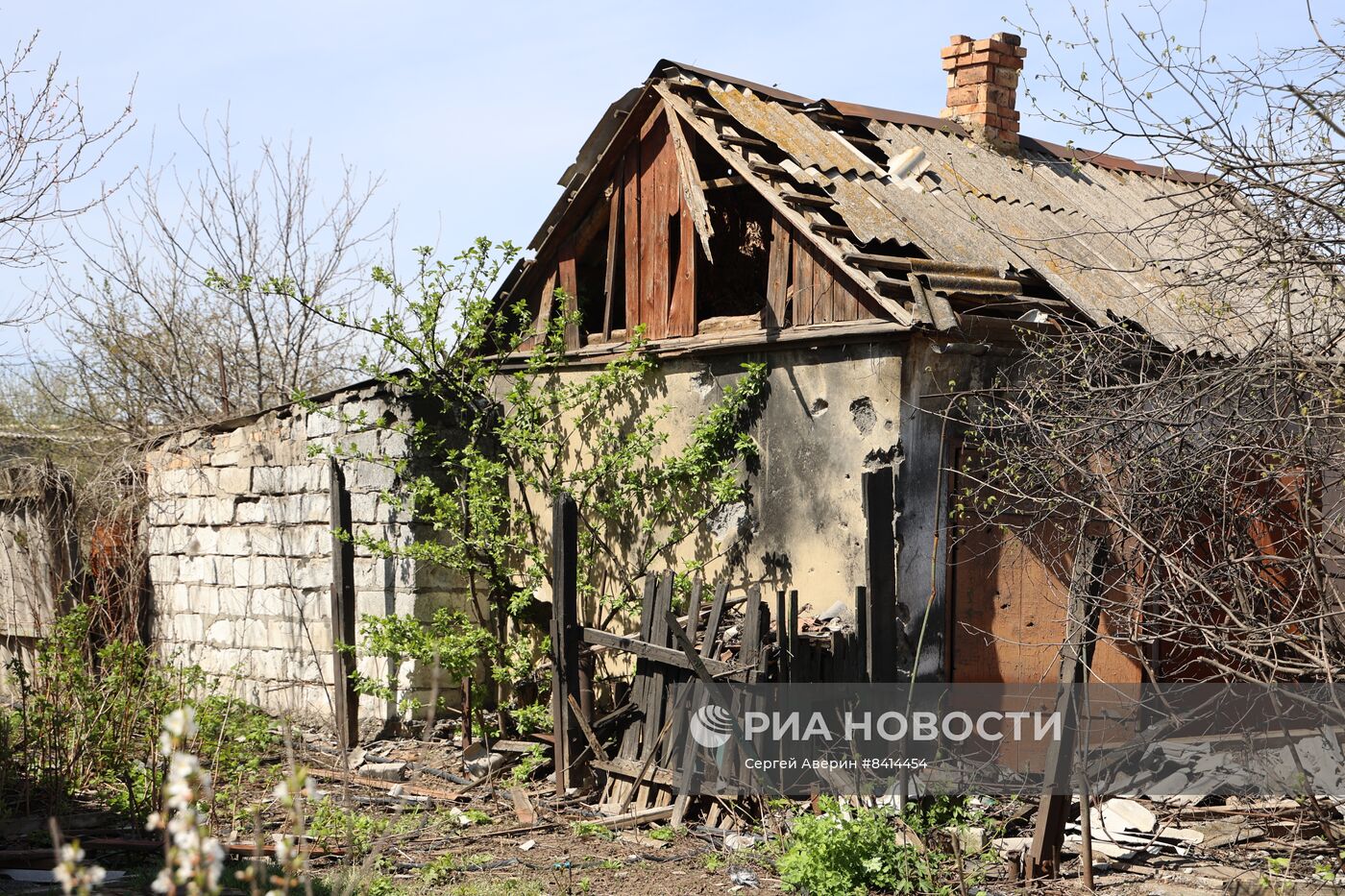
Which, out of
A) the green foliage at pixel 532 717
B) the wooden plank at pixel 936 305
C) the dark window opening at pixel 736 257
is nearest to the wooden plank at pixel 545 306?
the dark window opening at pixel 736 257

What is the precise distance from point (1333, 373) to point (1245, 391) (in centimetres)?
37

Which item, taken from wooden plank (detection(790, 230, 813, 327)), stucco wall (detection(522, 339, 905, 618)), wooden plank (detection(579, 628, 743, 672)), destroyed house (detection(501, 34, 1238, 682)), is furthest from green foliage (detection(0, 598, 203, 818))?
wooden plank (detection(790, 230, 813, 327))

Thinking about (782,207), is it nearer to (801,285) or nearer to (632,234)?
(801,285)

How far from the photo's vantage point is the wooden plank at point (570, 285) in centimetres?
926

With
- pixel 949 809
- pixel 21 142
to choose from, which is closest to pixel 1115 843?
pixel 949 809

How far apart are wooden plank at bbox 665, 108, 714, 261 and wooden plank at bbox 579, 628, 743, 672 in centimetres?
262

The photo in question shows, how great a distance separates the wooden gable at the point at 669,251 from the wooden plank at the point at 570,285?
0.03 feet

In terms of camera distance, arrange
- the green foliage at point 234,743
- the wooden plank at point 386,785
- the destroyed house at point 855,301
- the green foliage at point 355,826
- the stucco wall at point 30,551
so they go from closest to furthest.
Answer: the green foliage at point 355,826 < the green foliage at point 234,743 < the destroyed house at point 855,301 < the wooden plank at point 386,785 < the stucco wall at point 30,551

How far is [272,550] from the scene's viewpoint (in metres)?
9.77

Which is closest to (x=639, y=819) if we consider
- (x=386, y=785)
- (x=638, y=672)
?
(x=638, y=672)

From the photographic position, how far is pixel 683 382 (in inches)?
330

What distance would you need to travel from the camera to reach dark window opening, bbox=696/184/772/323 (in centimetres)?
862

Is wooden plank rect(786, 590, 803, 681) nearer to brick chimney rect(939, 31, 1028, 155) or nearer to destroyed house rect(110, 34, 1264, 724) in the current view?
destroyed house rect(110, 34, 1264, 724)

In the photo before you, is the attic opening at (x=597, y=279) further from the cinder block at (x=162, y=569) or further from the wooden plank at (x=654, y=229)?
the cinder block at (x=162, y=569)
